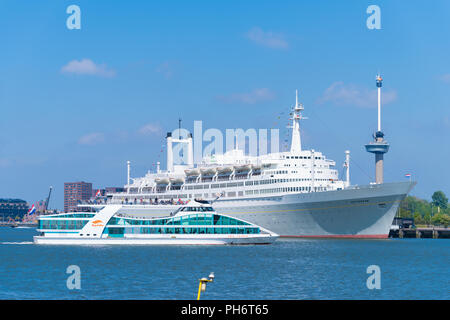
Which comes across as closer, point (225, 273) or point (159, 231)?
point (225, 273)

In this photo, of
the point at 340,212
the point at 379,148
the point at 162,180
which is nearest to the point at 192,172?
the point at 162,180

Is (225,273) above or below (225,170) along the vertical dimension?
below

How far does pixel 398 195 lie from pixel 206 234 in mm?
23533

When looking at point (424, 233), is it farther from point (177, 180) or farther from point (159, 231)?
point (159, 231)

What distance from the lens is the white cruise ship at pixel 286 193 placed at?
237ft

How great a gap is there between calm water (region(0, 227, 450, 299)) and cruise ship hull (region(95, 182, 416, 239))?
38.4 feet

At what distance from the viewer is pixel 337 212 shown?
73.4 meters

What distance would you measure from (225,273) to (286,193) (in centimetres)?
4062

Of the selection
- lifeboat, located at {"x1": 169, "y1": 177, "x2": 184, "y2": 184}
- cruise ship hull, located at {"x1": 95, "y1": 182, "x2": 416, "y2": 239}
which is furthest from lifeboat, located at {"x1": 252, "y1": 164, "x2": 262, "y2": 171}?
lifeboat, located at {"x1": 169, "y1": 177, "x2": 184, "y2": 184}

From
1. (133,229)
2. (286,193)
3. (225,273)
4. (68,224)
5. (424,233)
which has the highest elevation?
(286,193)

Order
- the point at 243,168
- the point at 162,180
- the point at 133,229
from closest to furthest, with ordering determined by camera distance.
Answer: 1. the point at 133,229
2. the point at 243,168
3. the point at 162,180

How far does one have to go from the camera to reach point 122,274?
128 ft

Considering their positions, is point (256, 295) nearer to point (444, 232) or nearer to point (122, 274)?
point (122, 274)
